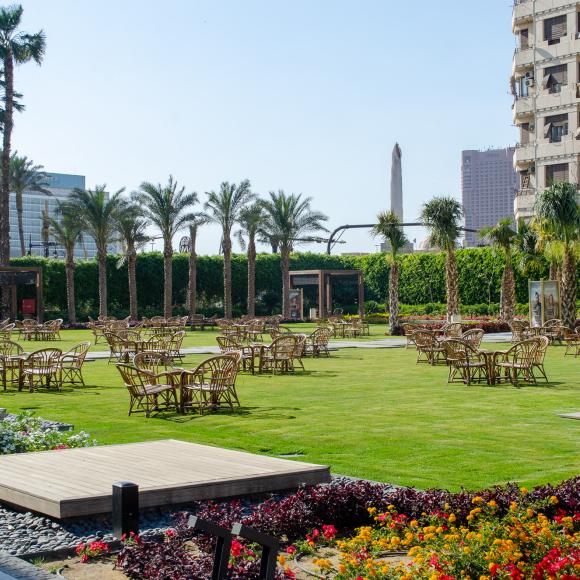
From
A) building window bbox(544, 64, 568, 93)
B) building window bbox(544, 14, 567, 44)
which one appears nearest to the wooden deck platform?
building window bbox(544, 64, 568, 93)

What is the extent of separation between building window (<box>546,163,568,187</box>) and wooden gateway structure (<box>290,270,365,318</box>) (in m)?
13.5

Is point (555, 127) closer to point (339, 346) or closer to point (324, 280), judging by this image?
point (324, 280)

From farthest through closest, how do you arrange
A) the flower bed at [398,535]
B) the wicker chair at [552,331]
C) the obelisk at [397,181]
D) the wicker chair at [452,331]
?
the obelisk at [397,181] → the wicker chair at [552,331] → the wicker chair at [452,331] → the flower bed at [398,535]

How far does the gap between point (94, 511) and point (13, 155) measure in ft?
231

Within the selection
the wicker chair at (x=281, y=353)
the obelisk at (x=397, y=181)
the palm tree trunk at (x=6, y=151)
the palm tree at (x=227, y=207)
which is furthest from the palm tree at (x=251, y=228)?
the obelisk at (x=397, y=181)

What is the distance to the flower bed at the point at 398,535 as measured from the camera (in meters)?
5.02

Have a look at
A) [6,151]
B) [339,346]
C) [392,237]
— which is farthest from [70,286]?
[339,346]

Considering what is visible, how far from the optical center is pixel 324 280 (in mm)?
51344

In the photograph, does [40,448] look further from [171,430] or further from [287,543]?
[287,543]

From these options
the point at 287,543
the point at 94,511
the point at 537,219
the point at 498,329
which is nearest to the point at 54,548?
the point at 94,511

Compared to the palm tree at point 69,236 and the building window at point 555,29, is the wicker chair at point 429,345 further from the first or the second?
the building window at point 555,29

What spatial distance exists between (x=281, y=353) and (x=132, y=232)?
34.6 m

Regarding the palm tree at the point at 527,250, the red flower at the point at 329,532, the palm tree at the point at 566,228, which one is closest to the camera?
the red flower at the point at 329,532

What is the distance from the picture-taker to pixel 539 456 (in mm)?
9234
